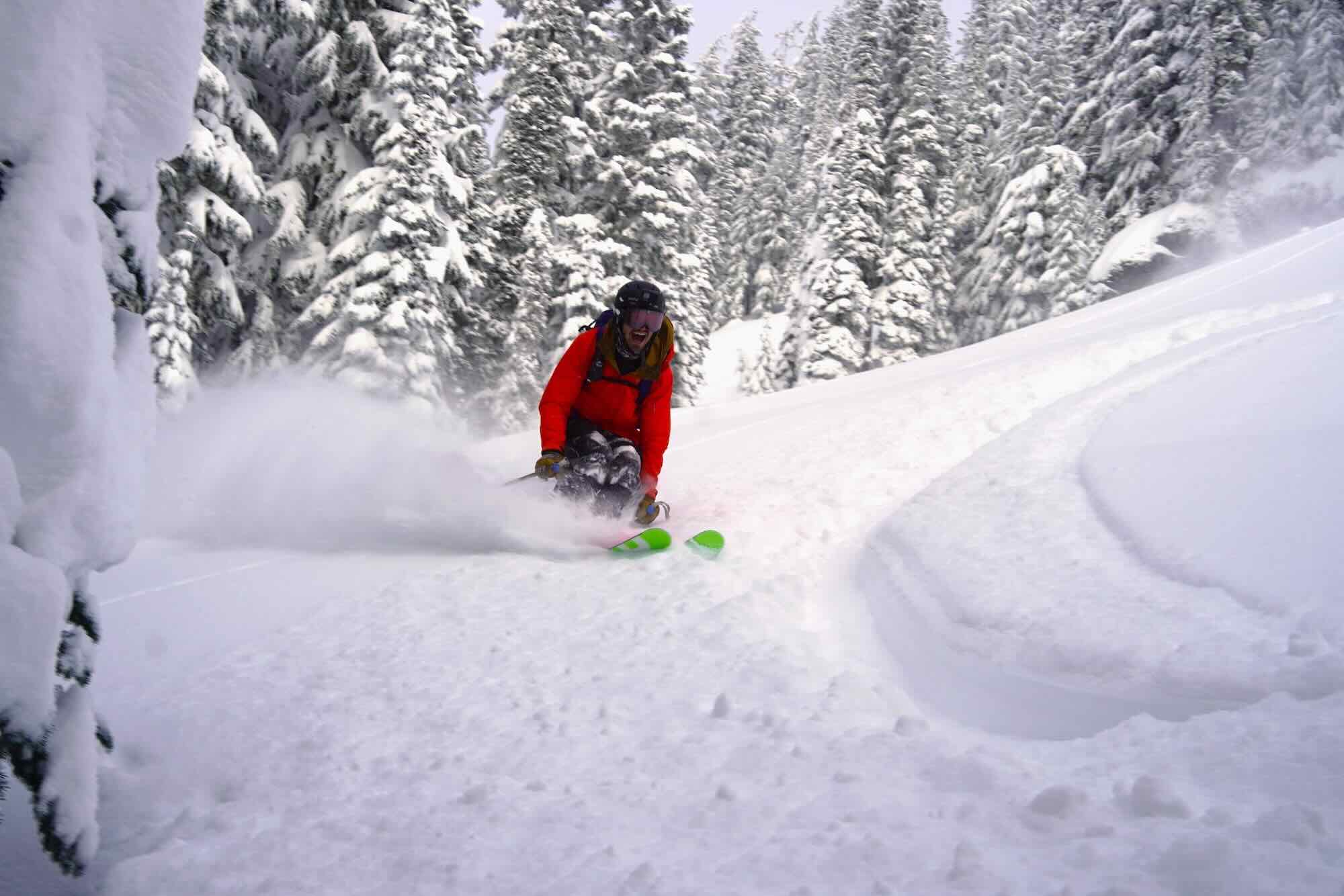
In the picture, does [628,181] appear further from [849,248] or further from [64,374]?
[64,374]

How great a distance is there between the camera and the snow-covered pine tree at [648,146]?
19.6 meters

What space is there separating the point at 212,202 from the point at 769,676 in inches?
477

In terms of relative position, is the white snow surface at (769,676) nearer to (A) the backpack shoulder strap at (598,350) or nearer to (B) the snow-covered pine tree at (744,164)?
(A) the backpack shoulder strap at (598,350)

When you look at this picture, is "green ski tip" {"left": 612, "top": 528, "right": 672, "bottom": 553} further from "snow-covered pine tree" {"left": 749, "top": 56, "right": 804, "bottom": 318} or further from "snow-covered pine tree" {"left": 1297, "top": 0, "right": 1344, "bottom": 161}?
"snow-covered pine tree" {"left": 749, "top": 56, "right": 804, "bottom": 318}

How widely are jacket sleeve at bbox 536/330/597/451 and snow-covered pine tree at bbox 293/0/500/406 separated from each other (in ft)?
26.5

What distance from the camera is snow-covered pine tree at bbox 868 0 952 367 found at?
81.2 ft

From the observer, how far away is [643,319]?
5930 millimetres

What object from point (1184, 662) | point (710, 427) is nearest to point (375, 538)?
point (1184, 662)

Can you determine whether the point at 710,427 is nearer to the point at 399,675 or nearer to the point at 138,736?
the point at 399,675

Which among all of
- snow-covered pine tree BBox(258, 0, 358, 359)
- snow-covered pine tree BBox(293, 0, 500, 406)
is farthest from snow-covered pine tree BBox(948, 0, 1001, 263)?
snow-covered pine tree BBox(258, 0, 358, 359)

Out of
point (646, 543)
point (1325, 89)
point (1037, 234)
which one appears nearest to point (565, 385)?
point (646, 543)

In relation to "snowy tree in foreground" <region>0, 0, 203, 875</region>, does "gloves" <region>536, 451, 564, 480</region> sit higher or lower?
lower

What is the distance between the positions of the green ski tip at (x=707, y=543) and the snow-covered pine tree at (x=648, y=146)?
1494cm

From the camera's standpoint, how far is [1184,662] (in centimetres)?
Result: 263
